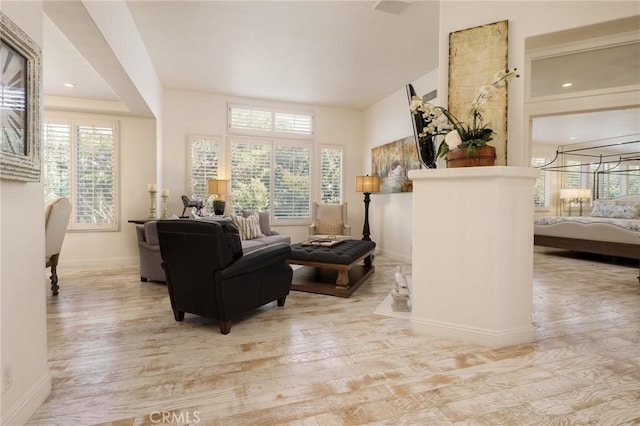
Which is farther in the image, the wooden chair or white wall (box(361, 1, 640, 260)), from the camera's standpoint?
the wooden chair

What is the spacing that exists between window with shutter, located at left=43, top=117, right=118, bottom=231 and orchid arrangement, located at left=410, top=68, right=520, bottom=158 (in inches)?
190

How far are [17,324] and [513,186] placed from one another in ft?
9.60

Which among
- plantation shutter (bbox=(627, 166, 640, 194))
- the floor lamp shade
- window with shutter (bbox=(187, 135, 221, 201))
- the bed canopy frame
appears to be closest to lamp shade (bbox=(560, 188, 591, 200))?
the bed canopy frame

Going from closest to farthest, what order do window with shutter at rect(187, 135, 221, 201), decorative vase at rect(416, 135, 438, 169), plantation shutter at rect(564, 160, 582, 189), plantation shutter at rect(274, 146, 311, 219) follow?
decorative vase at rect(416, 135, 438, 169) < window with shutter at rect(187, 135, 221, 201) < plantation shutter at rect(274, 146, 311, 219) < plantation shutter at rect(564, 160, 582, 189)

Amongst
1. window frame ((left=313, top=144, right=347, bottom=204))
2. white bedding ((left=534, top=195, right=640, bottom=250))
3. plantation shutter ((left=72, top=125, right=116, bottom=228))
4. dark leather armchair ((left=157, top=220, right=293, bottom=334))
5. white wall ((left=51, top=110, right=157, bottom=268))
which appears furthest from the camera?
window frame ((left=313, top=144, right=347, bottom=204))

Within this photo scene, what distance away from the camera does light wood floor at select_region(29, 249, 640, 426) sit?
1538mm

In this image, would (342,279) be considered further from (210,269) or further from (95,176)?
(95,176)

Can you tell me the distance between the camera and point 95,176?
5.00m

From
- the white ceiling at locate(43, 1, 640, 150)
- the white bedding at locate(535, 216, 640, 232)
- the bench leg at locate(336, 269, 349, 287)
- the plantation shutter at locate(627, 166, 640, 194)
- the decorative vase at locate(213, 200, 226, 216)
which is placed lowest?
the bench leg at locate(336, 269, 349, 287)

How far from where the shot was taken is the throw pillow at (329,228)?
5684 mm

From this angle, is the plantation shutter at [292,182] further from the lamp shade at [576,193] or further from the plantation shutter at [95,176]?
the lamp shade at [576,193]

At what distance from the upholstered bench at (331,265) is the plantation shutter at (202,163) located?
2619mm

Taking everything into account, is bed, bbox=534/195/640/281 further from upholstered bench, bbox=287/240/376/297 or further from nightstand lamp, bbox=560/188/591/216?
upholstered bench, bbox=287/240/376/297

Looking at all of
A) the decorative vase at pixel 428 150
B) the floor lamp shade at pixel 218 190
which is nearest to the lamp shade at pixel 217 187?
the floor lamp shade at pixel 218 190
